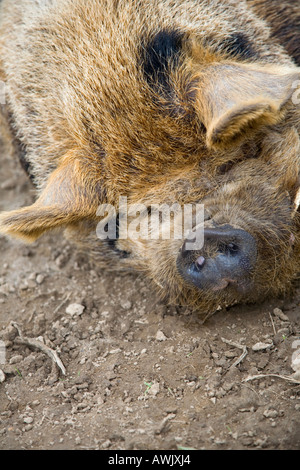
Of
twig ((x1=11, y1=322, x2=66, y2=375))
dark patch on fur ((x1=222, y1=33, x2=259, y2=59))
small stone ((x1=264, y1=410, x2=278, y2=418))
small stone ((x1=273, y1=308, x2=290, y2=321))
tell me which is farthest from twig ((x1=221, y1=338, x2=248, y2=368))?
dark patch on fur ((x1=222, y1=33, x2=259, y2=59))

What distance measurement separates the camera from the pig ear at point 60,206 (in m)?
3.90

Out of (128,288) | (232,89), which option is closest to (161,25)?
(232,89)

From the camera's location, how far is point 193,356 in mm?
3969

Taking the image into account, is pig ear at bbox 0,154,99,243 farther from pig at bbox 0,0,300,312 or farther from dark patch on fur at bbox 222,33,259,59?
dark patch on fur at bbox 222,33,259,59

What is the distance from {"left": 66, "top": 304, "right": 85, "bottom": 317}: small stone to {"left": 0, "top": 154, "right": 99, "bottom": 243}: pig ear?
869 millimetres

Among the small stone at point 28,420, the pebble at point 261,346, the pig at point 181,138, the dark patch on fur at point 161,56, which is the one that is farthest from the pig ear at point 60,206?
the pebble at point 261,346

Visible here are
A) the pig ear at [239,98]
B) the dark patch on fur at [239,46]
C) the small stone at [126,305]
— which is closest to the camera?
the pig ear at [239,98]

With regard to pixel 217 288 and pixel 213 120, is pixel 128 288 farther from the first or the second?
pixel 213 120

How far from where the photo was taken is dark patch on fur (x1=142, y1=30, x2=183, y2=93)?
373cm

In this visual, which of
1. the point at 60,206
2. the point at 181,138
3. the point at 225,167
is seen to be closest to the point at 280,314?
the point at 225,167

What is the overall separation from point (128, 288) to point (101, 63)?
1820 mm

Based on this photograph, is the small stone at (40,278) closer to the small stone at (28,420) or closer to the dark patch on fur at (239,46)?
the small stone at (28,420)

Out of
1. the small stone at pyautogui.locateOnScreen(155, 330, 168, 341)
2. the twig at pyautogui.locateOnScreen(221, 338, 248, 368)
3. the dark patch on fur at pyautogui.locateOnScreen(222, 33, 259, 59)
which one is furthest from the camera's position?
the small stone at pyautogui.locateOnScreen(155, 330, 168, 341)
